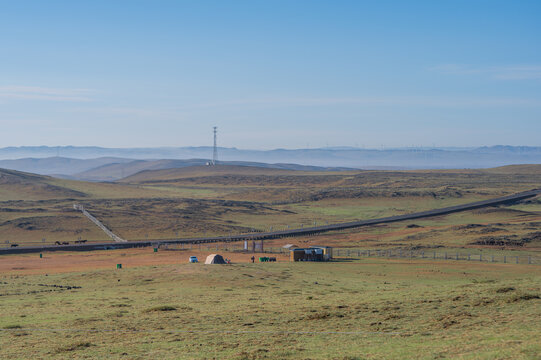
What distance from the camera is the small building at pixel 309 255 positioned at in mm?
72438

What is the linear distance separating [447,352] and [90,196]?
178 m

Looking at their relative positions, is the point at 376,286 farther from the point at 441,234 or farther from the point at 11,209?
the point at 11,209

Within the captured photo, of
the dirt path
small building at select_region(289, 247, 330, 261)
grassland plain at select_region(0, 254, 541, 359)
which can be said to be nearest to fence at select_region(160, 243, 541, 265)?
the dirt path

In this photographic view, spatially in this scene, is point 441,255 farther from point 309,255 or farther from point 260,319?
point 260,319

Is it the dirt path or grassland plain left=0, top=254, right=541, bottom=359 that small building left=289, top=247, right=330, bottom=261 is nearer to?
the dirt path

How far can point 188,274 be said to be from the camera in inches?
2146

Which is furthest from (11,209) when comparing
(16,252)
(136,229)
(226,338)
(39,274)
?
(226,338)

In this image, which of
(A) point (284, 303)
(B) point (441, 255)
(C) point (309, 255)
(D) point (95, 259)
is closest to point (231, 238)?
(D) point (95, 259)

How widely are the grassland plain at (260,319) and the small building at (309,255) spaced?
17.9m

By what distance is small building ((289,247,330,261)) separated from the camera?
7244 cm

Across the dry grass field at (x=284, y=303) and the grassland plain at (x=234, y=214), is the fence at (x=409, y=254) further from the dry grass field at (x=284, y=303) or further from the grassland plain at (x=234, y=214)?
the grassland plain at (x=234, y=214)

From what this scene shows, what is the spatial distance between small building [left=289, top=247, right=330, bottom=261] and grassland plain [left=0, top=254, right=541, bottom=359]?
17.9m

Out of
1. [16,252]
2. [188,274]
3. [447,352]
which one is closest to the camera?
[447,352]

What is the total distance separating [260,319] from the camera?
3238 centimetres
